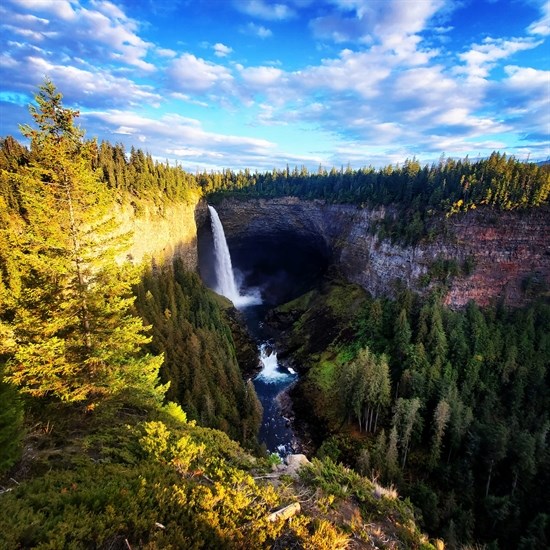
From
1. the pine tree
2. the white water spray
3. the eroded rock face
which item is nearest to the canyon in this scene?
the eroded rock face

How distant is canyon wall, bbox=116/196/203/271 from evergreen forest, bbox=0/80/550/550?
6.95 feet

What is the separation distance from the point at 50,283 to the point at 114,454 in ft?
25.0

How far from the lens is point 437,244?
62.8 m

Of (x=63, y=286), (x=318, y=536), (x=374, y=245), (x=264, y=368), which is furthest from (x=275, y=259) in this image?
(x=318, y=536)

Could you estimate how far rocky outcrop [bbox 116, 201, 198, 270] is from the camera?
175ft

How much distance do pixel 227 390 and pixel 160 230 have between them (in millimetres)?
34240

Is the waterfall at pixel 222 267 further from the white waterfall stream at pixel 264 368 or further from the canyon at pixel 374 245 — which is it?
the canyon at pixel 374 245

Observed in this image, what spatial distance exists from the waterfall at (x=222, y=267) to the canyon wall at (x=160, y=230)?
1143 cm

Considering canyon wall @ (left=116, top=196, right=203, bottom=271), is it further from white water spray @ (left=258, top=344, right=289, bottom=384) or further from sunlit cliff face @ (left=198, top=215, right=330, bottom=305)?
white water spray @ (left=258, top=344, right=289, bottom=384)

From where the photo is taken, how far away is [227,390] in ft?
135

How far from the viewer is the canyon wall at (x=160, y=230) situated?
5334cm

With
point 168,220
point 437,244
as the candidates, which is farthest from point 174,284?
point 437,244

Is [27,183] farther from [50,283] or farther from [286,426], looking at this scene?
[286,426]

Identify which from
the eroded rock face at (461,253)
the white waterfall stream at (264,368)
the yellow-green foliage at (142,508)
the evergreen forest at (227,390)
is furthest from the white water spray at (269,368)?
the yellow-green foliage at (142,508)
